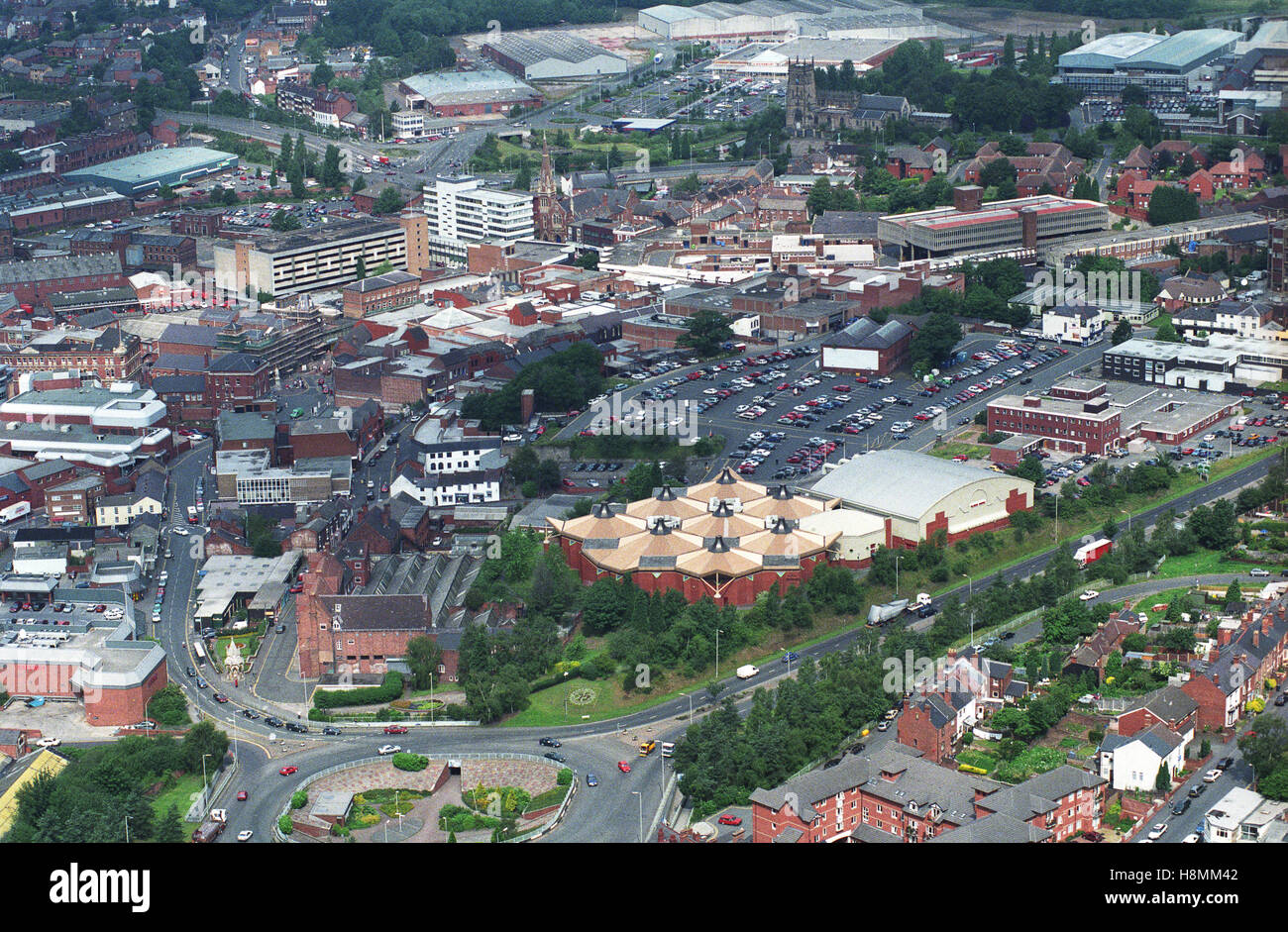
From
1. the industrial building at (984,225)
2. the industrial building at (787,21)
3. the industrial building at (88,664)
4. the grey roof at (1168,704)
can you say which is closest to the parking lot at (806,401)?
the industrial building at (984,225)

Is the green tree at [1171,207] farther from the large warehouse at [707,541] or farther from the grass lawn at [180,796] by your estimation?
the grass lawn at [180,796]

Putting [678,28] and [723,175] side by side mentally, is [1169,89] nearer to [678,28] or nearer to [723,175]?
[723,175]

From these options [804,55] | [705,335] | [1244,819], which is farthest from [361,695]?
[804,55]

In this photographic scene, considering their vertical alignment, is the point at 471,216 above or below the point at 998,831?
above

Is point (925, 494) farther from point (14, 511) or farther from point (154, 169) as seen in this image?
point (154, 169)
